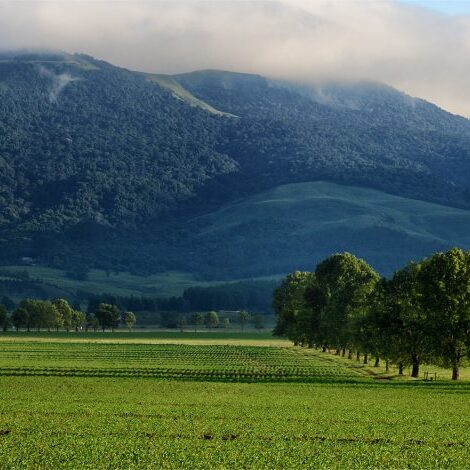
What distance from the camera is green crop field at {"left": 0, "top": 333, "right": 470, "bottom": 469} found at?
41062 millimetres

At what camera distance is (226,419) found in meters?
54.5

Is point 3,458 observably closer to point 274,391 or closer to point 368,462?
point 368,462

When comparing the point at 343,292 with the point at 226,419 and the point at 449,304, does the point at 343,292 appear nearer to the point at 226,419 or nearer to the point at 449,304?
the point at 449,304

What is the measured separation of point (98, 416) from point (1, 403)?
9029mm

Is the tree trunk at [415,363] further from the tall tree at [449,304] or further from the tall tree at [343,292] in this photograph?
the tall tree at [343,292]

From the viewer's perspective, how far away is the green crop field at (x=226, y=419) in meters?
41.1

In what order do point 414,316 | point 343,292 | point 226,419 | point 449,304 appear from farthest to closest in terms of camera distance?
1. point 343,292
2. point 414,316
3. point 449,304
4. point 226,419

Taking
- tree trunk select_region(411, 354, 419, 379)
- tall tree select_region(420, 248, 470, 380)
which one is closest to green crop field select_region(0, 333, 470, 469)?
tall tree select_region(420, 248, 470, 380)

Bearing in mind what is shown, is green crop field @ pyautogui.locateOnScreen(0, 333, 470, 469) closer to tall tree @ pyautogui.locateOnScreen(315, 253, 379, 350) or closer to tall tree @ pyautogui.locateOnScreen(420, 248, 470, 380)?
tall tree @ pyautogui.locateOnScreen(420, 248, 470, 380)

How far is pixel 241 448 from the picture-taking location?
43.6 metres

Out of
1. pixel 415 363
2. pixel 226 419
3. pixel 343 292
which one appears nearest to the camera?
pixel 226 419

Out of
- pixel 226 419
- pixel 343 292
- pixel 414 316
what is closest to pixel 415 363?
pixel 414 316

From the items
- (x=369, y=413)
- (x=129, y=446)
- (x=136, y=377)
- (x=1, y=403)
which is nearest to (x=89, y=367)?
(x=136, y=377)

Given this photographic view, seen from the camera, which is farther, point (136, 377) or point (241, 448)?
point (136, 377)
